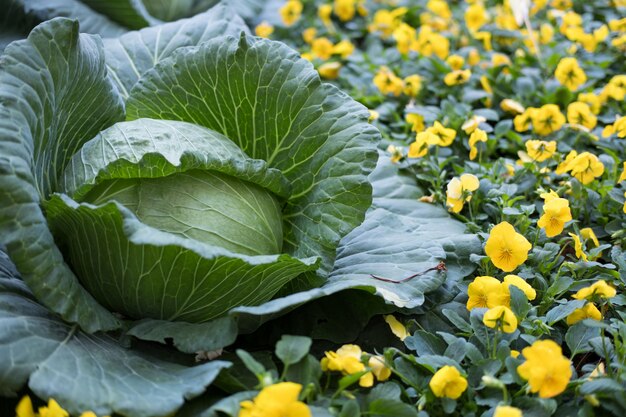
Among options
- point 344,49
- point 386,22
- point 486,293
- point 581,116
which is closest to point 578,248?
point 486,293

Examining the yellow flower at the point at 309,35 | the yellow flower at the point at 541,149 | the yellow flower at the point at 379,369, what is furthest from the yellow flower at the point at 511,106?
the yellow flower at the point at 379,369

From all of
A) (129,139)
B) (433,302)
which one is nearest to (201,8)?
(129,139)

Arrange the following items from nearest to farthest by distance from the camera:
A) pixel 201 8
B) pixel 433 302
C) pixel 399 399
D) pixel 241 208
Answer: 1. pixel 399 399
2. pixel 241 208
3. pixel 433 302
4. pixel 201 8

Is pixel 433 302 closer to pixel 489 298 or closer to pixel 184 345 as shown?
pixel 489 298

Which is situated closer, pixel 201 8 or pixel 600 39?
pixel 600 39

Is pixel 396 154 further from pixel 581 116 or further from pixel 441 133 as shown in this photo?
pixel 581 116

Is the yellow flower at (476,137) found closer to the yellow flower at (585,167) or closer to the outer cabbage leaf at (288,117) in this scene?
the yellow flower at (585,167)
